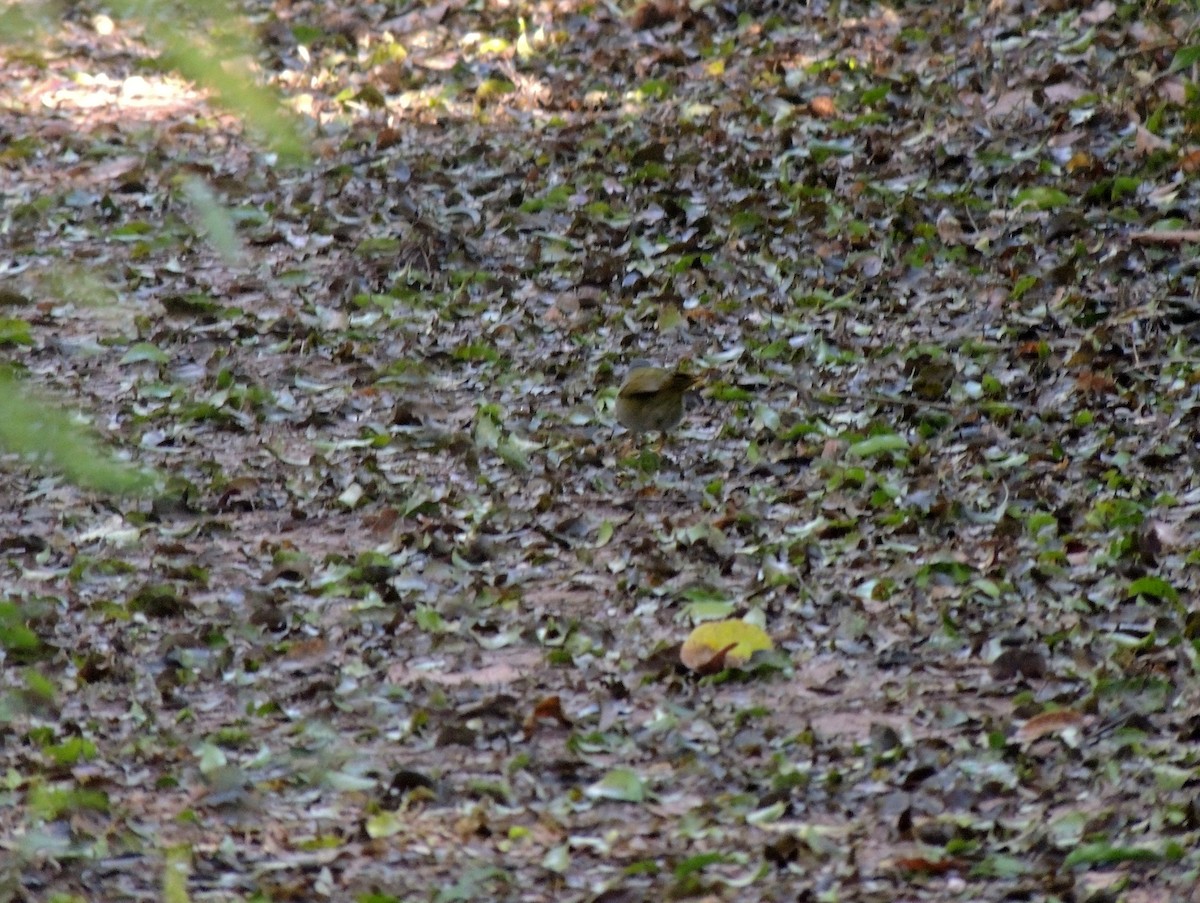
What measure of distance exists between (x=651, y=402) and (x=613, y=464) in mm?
289

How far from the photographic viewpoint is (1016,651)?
11.2ft

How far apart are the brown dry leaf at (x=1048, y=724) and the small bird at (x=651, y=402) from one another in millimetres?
1699

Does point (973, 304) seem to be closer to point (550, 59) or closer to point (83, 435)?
point (550, 59)

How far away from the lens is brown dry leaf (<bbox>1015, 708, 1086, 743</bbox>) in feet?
10.4

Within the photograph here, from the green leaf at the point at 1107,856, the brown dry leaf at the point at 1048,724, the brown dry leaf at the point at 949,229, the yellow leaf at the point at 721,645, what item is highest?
the brown dry leaf at the point at 949,229

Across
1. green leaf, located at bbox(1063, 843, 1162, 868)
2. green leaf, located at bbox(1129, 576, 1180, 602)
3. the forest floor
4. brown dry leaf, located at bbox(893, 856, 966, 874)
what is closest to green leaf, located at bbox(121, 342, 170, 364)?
the forest floor

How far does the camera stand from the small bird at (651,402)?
15.3 ft

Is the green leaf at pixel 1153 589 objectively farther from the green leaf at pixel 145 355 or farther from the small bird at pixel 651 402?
the green leaf at pixel 145 355

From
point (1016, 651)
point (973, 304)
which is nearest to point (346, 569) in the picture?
point (1016, 651)

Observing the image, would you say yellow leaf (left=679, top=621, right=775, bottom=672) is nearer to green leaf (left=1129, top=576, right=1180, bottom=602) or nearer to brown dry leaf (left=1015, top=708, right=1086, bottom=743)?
brown dry leaf (left=1015, top=708, right=1086, bottom=743)

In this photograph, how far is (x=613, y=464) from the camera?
14.7 ft

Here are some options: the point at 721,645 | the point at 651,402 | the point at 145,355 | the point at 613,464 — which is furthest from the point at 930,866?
the point at 145,355

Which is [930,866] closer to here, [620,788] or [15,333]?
[620,788]

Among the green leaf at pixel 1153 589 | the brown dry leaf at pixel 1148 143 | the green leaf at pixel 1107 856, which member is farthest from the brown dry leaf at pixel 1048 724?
the brown dry leaf at pixel 1148 143
